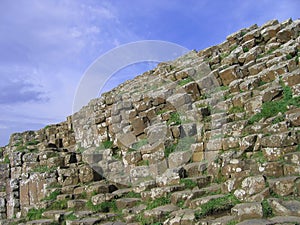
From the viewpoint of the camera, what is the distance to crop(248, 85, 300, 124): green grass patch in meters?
9.68

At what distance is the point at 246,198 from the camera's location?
722 cm

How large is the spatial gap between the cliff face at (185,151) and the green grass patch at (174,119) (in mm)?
59

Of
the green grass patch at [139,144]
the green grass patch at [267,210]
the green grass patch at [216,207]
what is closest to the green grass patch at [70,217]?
the green grass patch at [139,144]

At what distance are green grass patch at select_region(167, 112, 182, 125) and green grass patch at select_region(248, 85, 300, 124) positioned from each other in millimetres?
3375

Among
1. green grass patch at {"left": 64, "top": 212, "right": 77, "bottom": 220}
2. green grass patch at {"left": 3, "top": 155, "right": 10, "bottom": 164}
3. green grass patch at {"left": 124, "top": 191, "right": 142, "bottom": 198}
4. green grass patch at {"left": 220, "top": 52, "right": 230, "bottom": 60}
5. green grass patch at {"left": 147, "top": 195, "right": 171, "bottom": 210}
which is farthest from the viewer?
green grass patch at {"left": 220, "top": 52, "right": 230, "bottom": 60}

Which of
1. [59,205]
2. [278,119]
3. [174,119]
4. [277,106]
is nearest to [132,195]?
[59,205]

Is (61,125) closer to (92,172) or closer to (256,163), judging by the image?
(92,172)

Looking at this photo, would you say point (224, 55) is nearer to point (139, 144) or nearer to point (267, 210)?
point (139, 144)

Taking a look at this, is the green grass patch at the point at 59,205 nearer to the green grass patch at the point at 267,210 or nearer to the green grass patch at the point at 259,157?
the green grass patch at the point at 259,157

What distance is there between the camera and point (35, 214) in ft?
37.3

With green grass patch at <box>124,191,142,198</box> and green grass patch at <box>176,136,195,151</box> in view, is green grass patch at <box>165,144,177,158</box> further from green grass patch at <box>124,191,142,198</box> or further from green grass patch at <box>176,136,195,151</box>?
green grass patch at <box>124,191,142,198</box>

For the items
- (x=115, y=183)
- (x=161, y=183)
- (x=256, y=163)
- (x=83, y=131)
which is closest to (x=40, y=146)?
(x=83, y=131)

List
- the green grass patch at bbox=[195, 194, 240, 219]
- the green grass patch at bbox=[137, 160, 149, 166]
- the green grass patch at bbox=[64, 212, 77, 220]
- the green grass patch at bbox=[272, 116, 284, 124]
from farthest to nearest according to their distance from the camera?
1. the green grass patch at bbox=[137, 160, 149, 166]
2. the green grass patch at bbox=[64, 212, 77, 220]
3. the green grass patch at bbox=[272, 116, 284, 124]
4. the green grass patch at bbox=[195, 194, 240, 219]

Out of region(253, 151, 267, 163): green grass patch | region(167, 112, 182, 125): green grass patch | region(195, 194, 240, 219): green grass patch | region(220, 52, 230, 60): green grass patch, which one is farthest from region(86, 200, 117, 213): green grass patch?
region(220, 52, 230, 60): green grass patch
